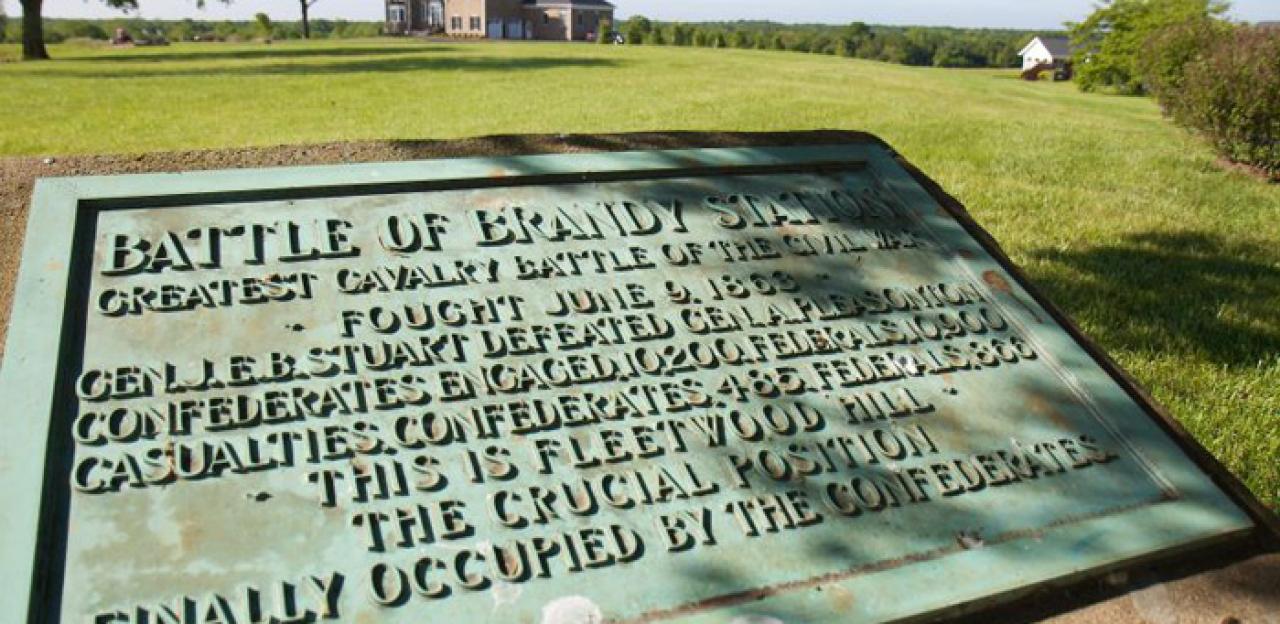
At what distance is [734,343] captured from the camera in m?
2.53

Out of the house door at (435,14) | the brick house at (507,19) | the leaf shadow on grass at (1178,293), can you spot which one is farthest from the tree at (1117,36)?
the house door at (435,14)

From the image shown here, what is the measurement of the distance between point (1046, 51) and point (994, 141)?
59484mm

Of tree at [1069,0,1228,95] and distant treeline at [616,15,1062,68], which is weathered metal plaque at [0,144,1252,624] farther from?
distant treeline at [616,15,1062,68]

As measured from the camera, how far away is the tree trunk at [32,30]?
82.0 feet

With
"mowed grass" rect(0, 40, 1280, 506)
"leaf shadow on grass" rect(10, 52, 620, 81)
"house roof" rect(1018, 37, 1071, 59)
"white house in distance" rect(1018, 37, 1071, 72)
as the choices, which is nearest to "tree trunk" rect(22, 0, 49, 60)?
"leaf shadow on grass" rect(10, 52, 620, 81)

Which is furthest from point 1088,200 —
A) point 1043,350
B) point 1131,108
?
point 1131,108

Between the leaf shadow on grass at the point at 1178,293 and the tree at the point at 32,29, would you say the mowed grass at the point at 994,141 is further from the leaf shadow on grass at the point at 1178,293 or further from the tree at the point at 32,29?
the tree at the point at 32,29

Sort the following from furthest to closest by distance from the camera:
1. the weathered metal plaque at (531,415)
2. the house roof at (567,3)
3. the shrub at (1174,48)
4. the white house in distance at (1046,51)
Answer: the house roof at (567,3), the white house in distance at (1046,51), the shrub at (1174,48), the weathered metal plaque at (531,415)

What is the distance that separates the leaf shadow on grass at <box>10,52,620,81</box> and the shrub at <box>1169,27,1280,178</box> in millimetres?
13382

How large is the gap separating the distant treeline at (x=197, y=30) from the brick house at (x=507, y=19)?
4806 millimetres

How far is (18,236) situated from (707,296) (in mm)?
1921

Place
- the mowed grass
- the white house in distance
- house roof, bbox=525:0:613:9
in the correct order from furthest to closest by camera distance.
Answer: house roof, bbox=525:0:613:9, the white house in distance, the mowed grass

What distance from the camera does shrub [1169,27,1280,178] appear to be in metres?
8.67

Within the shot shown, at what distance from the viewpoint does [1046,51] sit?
2426 inches
